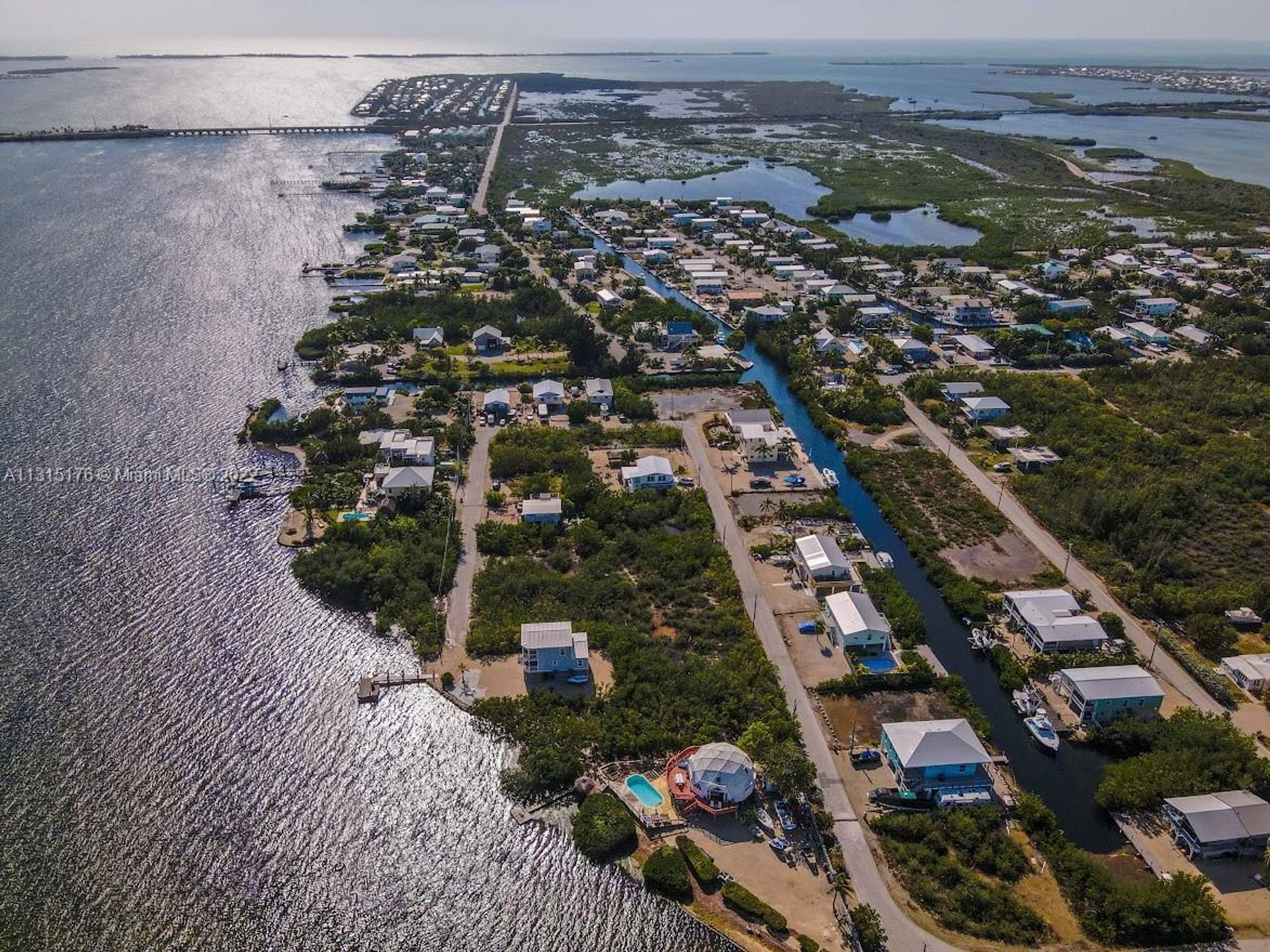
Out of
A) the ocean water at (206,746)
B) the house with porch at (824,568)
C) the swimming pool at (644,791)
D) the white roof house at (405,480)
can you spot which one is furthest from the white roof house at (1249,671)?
the white roof house at (405,480)

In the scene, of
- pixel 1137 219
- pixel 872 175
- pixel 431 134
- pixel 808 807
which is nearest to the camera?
pixel 808 807

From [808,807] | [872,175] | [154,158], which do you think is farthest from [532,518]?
[154,158]

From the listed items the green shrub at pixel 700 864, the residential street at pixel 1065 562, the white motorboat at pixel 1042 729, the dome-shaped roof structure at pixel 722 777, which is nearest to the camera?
the green shrub at pixel 700 864

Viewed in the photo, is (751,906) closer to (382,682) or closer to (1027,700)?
(1027,700)

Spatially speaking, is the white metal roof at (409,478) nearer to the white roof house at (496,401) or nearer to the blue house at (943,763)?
the white roof house at (496,401)

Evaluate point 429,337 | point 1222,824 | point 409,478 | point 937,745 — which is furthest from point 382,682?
point 429,337

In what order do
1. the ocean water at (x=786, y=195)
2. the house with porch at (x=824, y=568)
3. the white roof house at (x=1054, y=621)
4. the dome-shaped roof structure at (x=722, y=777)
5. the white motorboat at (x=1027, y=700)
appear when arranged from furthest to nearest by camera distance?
Result: the ocean water at (x=786, y=195) → the house with porch at (x=824, y=568) → the white roof house at (x=1054, y=621) → the white motorboat at (x=1027, y=700) → the dome-shaped roof structure at (x=722, y=777)

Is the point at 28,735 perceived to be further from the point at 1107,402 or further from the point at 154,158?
the point at 154,158
